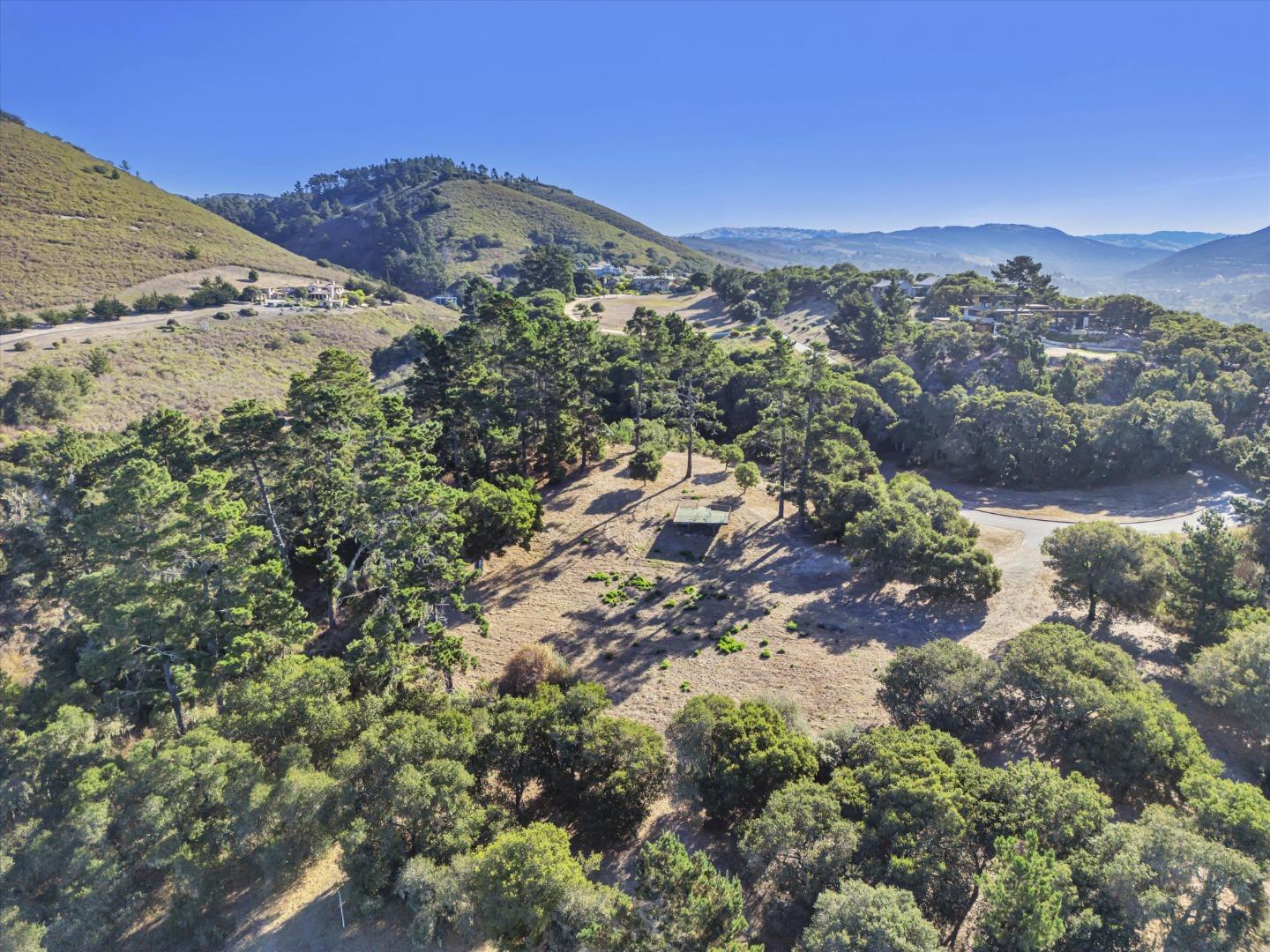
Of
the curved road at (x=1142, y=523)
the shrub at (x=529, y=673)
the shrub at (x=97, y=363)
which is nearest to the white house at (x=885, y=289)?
the curved road at (x=1142, y=523)

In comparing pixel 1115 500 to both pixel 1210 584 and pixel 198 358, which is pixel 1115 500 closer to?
pixel 1210 584

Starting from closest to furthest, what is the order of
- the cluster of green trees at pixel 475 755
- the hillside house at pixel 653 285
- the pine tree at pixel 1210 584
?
the cluster of green trees at pixel 475 755 → the pine tree at pixel 1210 584 → the hillside house at pixel 653 285

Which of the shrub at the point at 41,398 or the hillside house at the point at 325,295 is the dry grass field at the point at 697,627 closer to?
the shrub at the point at 41,398

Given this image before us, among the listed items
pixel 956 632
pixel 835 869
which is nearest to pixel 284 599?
pixel 835 869

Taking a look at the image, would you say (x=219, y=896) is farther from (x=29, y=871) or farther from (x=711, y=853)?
(x=711, y=853)

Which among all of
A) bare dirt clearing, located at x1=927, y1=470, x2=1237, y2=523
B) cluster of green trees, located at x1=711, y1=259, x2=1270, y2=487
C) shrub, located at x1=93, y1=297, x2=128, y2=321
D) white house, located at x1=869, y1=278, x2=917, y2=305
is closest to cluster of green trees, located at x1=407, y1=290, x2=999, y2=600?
bare dirt clearing, located at x1=927, y1=470, x2=1237, y2=523

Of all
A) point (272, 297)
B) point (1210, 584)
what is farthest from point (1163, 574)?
point (272, 297)

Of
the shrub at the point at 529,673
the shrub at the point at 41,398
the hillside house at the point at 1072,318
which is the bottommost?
the shrub at the point at 529,673
